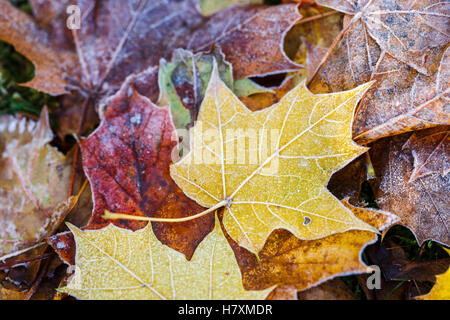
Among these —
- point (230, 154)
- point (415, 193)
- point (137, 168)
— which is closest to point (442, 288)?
point (415, 193)

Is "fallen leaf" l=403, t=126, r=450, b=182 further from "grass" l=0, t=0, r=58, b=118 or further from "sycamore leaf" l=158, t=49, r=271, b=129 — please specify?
"grass" l=0, t=0, r=58, b=118

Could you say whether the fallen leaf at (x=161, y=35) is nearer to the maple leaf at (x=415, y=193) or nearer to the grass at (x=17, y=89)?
the grass at (x=17, y=89)

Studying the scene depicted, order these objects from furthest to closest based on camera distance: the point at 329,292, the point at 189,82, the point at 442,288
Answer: the point at 189,82 < the point at 329,292 < the point at 442,288

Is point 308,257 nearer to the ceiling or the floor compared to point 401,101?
nearer to the floor

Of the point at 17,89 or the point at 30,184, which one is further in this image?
the point at 17,89

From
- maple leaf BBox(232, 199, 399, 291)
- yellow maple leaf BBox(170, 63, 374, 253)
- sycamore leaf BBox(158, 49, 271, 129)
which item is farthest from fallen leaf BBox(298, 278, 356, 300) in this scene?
sycamore leaf BBox(158, 49, 271, 129)

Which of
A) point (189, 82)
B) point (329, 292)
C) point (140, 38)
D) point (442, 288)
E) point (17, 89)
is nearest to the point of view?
point (442, 288)

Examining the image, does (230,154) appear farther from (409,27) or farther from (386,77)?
(409,27)
